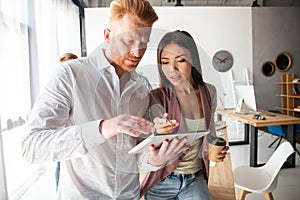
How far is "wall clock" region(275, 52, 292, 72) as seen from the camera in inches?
201

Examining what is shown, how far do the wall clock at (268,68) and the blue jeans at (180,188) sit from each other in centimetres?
469

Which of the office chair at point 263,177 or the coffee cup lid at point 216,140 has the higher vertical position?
the coffee cup lid at point 216,140

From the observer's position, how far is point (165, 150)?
612mm

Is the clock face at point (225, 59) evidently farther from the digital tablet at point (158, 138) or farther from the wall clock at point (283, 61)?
the digital tablet at point (158, 138)

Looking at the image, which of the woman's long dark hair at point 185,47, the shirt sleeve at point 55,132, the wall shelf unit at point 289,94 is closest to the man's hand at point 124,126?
the shirt sleeve at point 55,132

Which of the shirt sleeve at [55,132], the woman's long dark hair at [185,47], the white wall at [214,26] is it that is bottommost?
the shirt sleeve at [55,132]

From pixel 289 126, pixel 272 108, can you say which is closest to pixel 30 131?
pixel 289 126

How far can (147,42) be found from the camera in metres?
0.56

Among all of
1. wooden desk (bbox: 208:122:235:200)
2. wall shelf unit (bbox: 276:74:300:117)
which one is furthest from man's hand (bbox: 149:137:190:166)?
wall shelf unit (bbox: 276:74:300:117)

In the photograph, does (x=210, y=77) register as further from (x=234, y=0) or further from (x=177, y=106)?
(x=234, y=0)

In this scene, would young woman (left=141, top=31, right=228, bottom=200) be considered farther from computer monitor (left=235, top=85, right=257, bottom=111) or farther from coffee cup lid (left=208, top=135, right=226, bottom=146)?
computer monitor (left=235, top=85, right=257, bottom=111)

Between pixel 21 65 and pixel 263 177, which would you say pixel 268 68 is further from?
pixel 21 65

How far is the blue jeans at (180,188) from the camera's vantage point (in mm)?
906

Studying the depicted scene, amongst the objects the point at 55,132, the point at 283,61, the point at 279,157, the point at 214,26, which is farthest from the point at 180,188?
the point at 283,61
